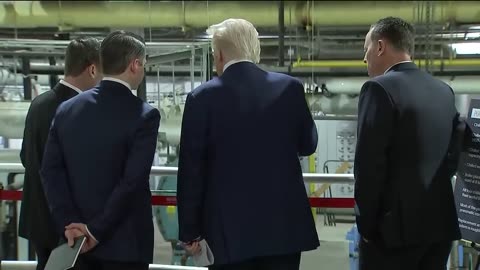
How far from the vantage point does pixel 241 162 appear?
1.57 meters

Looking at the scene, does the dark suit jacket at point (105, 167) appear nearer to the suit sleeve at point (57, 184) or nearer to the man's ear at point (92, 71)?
the suit sleeve at point (57, 184)

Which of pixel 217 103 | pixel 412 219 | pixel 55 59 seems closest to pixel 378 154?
pixel 412 219

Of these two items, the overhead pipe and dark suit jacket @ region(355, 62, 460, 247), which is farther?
the overhead pipe

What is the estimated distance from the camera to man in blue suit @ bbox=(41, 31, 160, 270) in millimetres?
1570

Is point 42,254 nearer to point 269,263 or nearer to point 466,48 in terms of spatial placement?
point 269,263

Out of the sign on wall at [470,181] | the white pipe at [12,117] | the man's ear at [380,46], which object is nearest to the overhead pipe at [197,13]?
the white pipe at [12,117]

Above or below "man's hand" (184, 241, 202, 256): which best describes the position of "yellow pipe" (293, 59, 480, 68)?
above

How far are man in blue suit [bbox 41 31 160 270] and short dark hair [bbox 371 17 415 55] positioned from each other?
→ 0.71 meters

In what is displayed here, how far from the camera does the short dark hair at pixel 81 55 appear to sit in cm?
185

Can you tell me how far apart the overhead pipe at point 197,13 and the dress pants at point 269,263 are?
312 centimetres

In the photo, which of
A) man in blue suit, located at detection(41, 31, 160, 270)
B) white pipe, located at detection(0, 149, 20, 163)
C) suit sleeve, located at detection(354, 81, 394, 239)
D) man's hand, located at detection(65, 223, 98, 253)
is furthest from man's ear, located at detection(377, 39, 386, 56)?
white pipe, located at detection(0, 149, 20, 163)

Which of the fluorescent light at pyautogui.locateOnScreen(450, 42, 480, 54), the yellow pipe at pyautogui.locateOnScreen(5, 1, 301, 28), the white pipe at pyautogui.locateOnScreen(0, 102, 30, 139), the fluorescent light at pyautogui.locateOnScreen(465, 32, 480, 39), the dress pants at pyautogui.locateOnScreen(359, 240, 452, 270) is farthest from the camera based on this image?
the fluorescent light at pyautogui.locateOnScreen(450, 42, 480, 54)

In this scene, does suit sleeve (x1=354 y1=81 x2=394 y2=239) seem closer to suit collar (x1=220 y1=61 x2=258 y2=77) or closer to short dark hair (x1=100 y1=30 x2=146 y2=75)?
suit collar (x1=220 y1=61 x2=258 y2=77)

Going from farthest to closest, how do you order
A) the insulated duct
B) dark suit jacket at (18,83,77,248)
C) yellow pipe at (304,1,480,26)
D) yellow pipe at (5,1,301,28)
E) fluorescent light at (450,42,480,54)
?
1. fluorescent light at (450,42,480,54)
2. yellow pipe at (5,1,301,28)
3. yellow pipe at (304,1,480,26)
4. the insulated duct
5. dark suit jacket at (18,83,77,248)
